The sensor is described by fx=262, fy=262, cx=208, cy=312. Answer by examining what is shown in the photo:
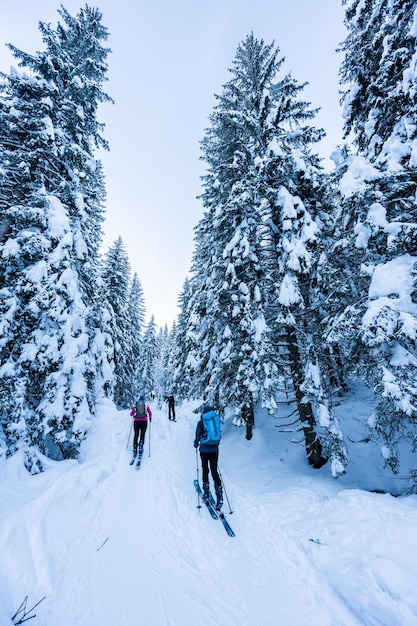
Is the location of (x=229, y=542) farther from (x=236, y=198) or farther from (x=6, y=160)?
(x=6, y=160)

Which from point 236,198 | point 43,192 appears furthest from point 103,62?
point 236,198

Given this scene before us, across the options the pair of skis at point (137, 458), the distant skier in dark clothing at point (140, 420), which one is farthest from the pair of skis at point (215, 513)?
the distant skier in dark clothing at point (140, 420)

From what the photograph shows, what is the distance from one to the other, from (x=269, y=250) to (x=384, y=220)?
4.28 metres

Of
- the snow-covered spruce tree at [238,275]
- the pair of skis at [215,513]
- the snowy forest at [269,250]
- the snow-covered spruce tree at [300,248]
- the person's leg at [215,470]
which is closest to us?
the pair of skis at [215,513]

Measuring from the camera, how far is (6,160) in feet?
29.7

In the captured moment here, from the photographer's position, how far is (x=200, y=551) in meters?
4.72

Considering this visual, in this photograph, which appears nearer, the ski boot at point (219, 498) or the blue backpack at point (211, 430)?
the ski boot at point (219, 498)

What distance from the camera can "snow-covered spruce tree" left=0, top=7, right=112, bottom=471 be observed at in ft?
25.5

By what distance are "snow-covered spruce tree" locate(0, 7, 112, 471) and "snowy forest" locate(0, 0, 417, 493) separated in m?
0.06

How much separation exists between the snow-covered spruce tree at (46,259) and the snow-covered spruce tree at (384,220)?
8087 millimetres

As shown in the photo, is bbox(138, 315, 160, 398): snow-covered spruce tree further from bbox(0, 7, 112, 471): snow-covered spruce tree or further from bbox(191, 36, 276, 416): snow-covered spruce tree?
bbox(0, 7, 112, 471): snow-covered spruce tree

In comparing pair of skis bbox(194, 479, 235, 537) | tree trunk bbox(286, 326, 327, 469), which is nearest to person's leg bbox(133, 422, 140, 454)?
pair of skis bbox(194, 479, 235, 537)

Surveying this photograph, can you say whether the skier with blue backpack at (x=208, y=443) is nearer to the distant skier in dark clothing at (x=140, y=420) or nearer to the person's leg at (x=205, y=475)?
the person's leg at (x=205, y=475)

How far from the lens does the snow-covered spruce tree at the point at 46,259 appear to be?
25.5 feet
